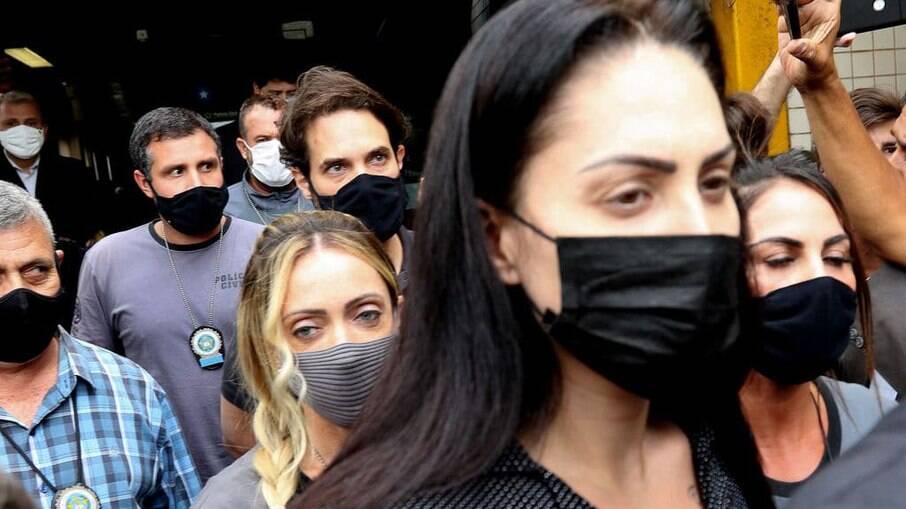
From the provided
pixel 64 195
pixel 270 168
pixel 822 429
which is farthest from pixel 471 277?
pixel 64 195

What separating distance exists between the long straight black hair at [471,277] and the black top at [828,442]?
0.98 m

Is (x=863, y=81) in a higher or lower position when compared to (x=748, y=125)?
lower

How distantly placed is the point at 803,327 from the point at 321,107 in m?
1.92

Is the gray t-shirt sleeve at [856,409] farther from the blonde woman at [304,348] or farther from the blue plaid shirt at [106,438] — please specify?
the blue plaid shirt at [106,438]

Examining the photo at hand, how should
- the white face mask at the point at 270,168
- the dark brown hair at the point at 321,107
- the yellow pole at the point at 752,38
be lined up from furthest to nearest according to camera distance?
the yellow pole at the point at 752,38
the white face mask at the point at 270,168
the dark brown hair at the point at 321,107

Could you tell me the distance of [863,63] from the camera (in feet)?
20.0

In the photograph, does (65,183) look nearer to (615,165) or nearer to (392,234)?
(392,234)

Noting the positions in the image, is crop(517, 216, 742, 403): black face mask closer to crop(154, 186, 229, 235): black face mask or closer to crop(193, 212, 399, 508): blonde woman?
crop(193, 212, 399, 508): blonde woman

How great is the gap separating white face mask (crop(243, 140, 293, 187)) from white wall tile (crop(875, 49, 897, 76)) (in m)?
3.59

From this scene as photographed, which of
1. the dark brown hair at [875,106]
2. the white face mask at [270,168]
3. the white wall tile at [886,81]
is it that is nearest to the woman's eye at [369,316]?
the white face mask at [270,168]

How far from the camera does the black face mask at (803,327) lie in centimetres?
227

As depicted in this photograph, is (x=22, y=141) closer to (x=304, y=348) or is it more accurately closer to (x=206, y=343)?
(x=206, y=343)

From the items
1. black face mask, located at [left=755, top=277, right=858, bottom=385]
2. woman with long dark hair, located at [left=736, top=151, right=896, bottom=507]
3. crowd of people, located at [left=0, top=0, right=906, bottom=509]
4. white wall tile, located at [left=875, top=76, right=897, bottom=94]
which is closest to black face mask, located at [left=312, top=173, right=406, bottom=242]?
crowd of people, located at [left=0, top=0, right=906, bottom=509]

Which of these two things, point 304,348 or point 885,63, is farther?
point 885,63
